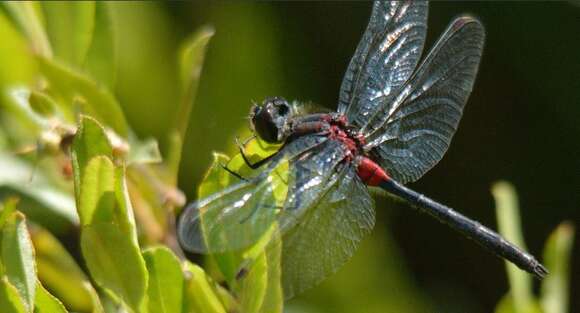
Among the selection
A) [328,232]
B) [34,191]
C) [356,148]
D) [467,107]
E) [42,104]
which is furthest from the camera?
[467,107]

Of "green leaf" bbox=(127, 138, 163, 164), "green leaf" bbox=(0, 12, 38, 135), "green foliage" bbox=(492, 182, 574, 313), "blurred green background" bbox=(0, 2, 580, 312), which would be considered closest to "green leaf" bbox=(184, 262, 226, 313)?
"green leaf" bbox=(127, 138, 163, 164)

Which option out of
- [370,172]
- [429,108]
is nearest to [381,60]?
[429,108]

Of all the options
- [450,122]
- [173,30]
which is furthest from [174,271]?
[173,30]

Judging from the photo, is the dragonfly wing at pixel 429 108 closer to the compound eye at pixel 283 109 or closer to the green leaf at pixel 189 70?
the compound eye at pixel 283 109

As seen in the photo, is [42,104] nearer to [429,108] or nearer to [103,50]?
[103,50]

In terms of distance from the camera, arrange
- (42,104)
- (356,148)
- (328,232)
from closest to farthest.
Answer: (42,104)
(328,232)
(356,148)

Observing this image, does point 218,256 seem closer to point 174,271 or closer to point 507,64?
point 174,271
